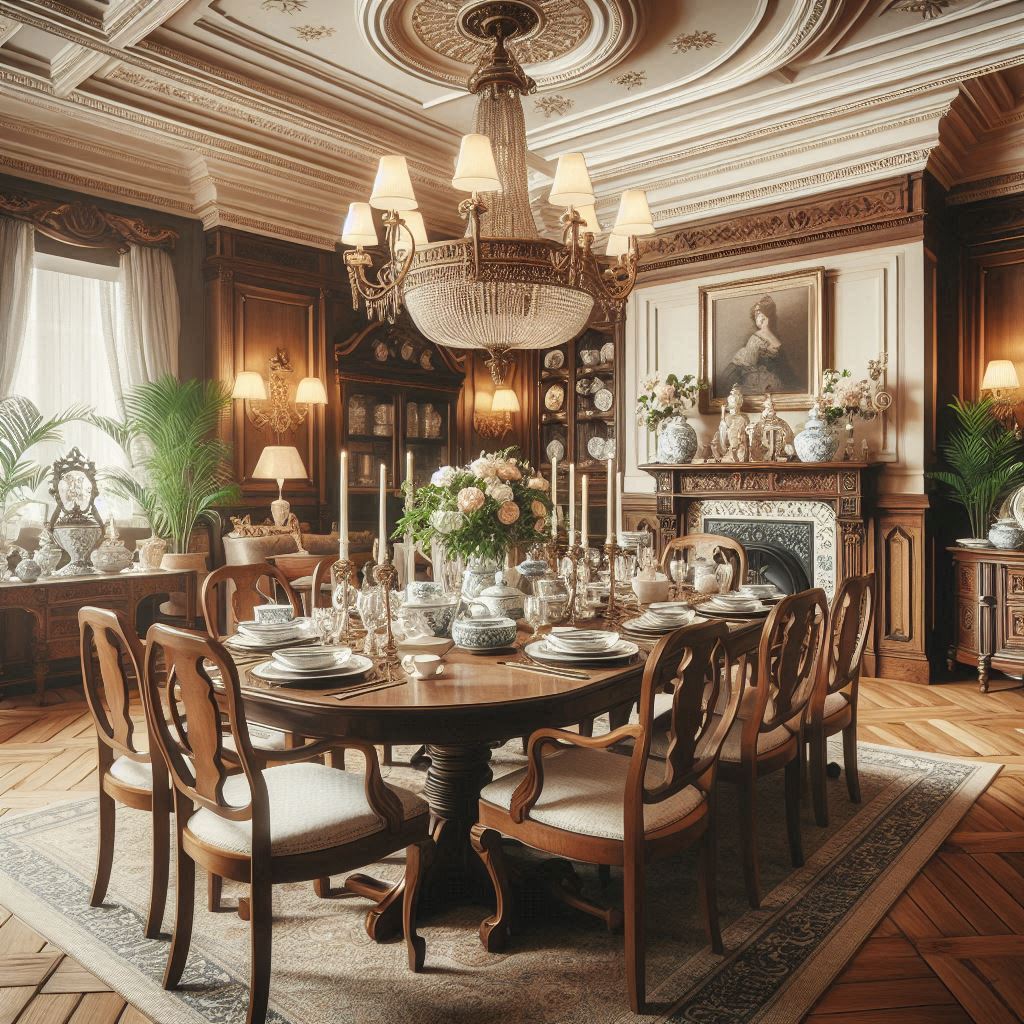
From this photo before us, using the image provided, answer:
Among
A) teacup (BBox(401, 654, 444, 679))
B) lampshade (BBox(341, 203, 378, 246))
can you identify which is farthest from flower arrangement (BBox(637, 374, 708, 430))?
teacup (BBox(401, 654, 444, 679))

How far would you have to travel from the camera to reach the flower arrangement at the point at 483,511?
2697mm

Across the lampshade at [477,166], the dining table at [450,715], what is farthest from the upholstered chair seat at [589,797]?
the lampshade at [477,166]

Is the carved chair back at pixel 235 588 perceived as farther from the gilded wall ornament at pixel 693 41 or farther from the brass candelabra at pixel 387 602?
the gilded wall ornament at pixel 693 41

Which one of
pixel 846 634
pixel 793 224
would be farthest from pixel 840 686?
pixel 793 224

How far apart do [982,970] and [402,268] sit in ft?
9.02

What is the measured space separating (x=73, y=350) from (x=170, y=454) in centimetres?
91

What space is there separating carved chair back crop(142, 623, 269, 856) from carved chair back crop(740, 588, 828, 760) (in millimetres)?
1302

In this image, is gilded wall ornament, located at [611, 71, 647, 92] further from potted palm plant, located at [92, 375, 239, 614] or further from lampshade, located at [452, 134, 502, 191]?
potted palm plant, located at [92, 375, 239, 614]

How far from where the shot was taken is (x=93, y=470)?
16.1 feet

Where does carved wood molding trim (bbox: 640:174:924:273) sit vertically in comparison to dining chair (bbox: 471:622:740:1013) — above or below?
above

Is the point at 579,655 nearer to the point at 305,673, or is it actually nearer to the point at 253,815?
the point at 305,673

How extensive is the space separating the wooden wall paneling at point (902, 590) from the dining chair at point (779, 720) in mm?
2721

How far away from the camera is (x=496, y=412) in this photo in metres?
7.32

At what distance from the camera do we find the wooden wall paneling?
201 inches
